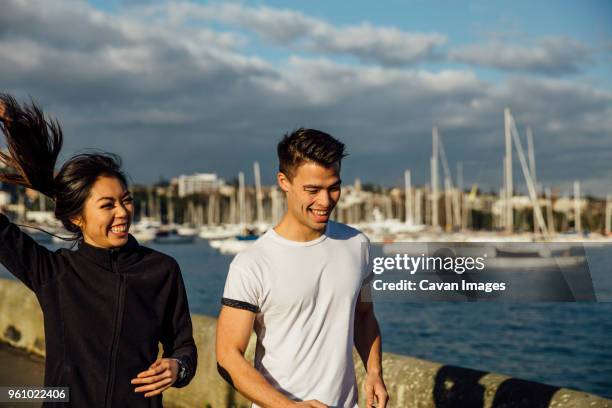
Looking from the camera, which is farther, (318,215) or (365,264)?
(365,264)

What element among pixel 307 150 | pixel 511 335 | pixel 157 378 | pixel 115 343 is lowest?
pixel 511 335

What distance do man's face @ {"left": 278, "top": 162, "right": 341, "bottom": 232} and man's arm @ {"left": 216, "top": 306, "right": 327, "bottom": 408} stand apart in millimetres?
410

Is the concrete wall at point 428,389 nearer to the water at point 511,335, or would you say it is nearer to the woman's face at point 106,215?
the woman's face at point 106,215

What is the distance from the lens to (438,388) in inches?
161

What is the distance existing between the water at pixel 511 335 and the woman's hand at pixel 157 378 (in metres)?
14.6

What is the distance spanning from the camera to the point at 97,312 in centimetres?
267

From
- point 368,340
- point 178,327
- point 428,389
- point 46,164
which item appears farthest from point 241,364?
point 428,389

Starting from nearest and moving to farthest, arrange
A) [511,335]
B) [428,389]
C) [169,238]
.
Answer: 1. [428,389]
2. [511,335]
3. [169,238]

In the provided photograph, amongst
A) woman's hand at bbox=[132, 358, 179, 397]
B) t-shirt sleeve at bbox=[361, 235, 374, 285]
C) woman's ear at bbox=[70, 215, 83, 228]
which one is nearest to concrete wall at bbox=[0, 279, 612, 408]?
t-shirt sleeve at bbox=[361, 235, 374, 285]

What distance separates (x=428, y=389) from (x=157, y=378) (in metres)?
1.96

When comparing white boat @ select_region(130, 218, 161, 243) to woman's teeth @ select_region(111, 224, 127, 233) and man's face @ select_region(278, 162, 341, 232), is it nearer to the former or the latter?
woman's teeth @ select_region(111, 224, 127, 233)

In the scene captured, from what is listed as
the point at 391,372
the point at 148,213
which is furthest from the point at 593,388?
the point at 148,213

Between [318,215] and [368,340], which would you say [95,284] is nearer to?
[318,215]

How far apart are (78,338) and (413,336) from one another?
24.1 meters
